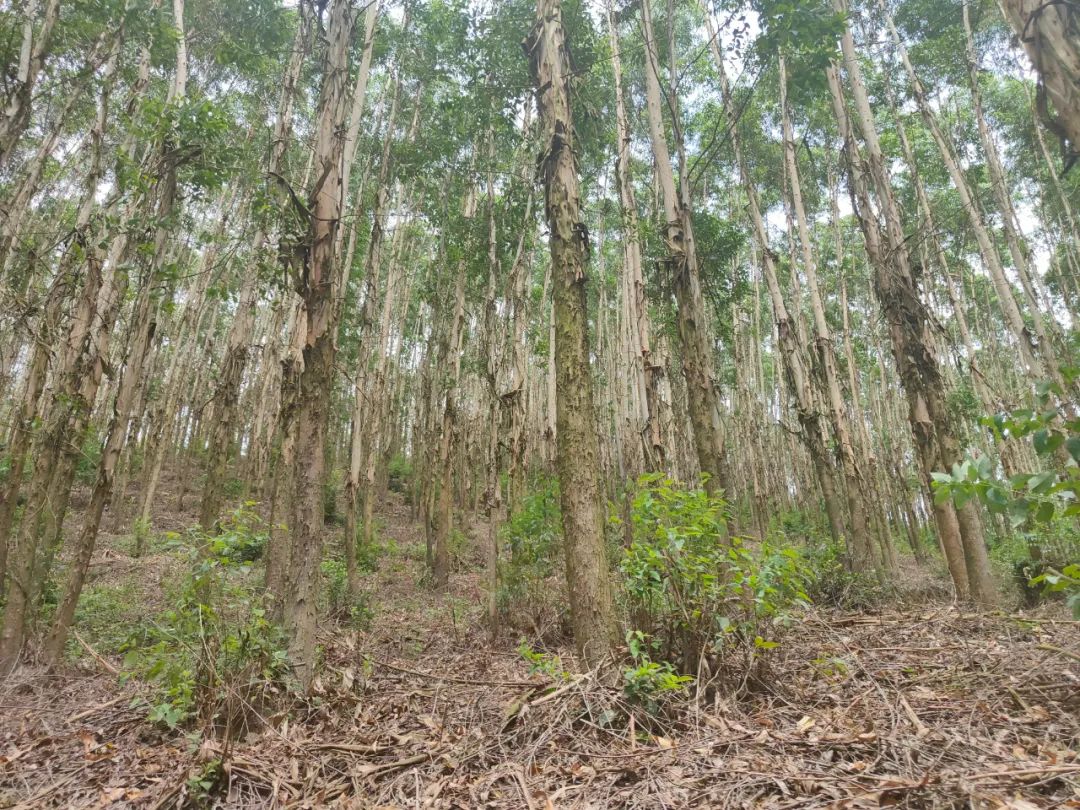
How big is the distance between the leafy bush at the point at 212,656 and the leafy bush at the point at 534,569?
11.4 feet

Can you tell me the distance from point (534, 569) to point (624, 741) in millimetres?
4352

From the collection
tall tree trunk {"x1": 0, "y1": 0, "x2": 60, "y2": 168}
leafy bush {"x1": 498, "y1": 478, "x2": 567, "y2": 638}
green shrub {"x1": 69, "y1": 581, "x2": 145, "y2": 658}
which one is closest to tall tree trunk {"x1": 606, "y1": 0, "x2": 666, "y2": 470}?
leafy bush {"x1": 498, "y1": 478, "x2": 567, "y2": 638}

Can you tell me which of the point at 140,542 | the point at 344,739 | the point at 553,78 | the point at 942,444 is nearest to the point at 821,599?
the point at 942,444

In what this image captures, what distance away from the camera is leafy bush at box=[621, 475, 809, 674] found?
316 centimetres

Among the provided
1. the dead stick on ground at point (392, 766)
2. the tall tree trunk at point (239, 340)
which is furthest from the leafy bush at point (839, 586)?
the tall tree trunk at point (239, 340)

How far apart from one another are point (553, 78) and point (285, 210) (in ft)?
8.03

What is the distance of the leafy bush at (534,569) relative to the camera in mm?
6500

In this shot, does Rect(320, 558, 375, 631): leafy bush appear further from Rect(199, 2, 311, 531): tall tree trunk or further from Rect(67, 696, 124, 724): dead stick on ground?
Rect(67, 696, 124, 724): dead stick on ground

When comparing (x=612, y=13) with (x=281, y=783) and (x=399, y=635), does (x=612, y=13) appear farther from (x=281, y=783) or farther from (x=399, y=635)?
(x=281, y=783)

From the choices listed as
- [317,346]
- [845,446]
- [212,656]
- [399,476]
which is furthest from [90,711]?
[399,476]

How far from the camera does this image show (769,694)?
312 cm

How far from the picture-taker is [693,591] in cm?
330

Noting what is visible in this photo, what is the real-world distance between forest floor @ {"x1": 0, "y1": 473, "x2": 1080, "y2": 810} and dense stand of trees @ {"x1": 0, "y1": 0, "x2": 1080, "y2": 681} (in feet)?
2.18

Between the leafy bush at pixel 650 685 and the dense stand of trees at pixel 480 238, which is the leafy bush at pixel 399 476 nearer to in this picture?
the dense stand of trees at pixel 480 238
